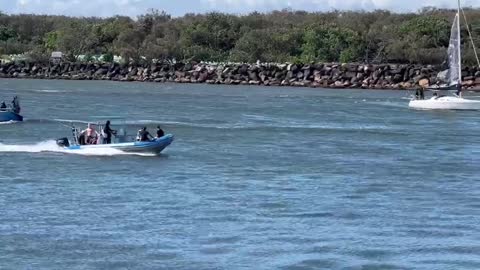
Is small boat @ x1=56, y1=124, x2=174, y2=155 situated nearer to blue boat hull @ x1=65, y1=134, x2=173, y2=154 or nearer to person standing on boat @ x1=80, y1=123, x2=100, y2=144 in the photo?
blue boat hull @ x1=65, y1=134, x2=173, y2=154

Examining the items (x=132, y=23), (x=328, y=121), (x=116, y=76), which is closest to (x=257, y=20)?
(x=132, y=23)

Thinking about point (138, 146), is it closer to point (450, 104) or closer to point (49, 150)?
point (49, 150)

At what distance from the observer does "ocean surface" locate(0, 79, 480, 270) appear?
29844mm

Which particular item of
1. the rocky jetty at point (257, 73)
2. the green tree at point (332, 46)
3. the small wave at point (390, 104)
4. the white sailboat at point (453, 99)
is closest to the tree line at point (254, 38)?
the green tree at point (332, 46)

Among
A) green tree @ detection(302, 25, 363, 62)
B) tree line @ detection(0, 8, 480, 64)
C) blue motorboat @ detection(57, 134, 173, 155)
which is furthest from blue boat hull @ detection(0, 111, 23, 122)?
green tree @ detection(302, 25, 363, 62)

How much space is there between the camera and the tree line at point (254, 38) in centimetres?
14862

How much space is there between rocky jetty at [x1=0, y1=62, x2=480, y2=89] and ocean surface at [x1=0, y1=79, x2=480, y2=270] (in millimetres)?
52263

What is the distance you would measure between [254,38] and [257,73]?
2680cm

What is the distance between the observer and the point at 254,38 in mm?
156625

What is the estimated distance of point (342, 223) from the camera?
3378cm

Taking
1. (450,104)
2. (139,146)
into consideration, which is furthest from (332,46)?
(139,146)

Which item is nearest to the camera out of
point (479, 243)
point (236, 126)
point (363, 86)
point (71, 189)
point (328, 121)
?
point (479, 243)

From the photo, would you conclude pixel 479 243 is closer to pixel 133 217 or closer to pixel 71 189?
pixel 133 217

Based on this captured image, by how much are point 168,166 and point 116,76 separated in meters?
93.8
